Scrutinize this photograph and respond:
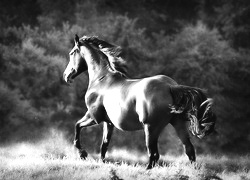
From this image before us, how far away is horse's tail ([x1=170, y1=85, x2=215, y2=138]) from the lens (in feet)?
19.7

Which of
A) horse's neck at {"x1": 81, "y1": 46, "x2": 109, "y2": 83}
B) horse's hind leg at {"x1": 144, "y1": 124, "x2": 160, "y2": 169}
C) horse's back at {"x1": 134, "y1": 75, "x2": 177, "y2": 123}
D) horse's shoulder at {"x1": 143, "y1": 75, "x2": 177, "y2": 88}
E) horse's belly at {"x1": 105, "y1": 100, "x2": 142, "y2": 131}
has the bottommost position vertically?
horse's hind leg at {"x1": 144, "y1": 124, "x2": 160, "y2": 169}

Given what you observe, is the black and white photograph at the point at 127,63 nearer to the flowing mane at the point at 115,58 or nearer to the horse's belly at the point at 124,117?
the flowing mane at the point at 115,58

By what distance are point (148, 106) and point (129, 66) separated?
26.2 feet

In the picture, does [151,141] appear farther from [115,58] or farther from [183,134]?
[115,58]

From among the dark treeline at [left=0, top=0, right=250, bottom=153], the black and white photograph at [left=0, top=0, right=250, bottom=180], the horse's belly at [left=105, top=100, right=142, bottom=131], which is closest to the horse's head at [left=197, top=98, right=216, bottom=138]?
the horse's belly at [left=105, top=100, right=142, bottom=131]

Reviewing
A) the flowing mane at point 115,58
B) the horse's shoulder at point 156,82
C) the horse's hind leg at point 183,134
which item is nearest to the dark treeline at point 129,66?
the flowing mane at point 115,58

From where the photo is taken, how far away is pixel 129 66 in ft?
45.6

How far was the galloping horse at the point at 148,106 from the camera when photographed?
6008mm

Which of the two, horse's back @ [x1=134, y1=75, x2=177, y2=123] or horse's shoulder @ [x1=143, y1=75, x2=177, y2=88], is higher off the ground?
horse's shoulder @ [x1=143, y1=75, x2=177, y2=88]

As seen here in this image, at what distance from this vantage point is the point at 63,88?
14.1 metres

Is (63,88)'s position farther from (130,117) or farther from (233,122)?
(130,117)

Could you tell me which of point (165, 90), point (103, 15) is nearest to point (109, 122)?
point (165, 90)

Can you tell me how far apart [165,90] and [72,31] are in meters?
8.65

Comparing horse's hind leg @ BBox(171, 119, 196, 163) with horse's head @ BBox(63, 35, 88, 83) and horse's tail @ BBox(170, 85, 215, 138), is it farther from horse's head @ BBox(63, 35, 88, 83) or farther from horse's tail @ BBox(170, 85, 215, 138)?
horse's head @ BBox(63, 35, 88, 83)
